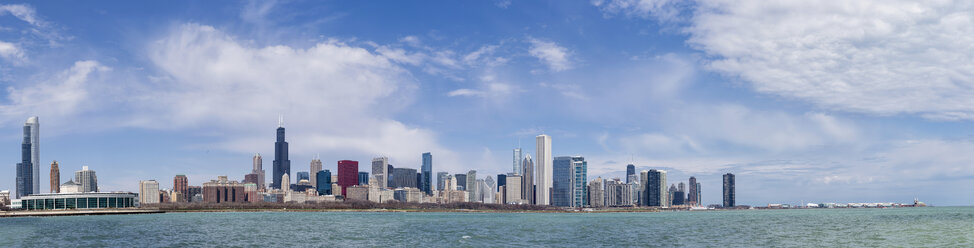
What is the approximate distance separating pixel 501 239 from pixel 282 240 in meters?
28.7

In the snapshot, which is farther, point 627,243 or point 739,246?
point 627,243

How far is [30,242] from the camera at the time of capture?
282 ft

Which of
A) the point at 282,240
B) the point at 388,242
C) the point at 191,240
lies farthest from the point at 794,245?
the point at 191,240

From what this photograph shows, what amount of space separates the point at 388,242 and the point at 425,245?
23.7ft

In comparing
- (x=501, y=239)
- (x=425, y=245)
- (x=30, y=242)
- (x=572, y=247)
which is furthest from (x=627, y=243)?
(x=30, y=242)

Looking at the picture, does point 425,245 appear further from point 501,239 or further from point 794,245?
point 794,245

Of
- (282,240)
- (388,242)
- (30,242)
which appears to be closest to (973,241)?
(388,242)

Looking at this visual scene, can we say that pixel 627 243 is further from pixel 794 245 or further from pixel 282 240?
pixel 282 240

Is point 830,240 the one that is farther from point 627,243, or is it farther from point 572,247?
point 572,247

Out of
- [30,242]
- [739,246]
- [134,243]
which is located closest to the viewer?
[739,246]

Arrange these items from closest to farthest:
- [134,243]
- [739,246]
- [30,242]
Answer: [739,246]
[134,243]
[30,242]

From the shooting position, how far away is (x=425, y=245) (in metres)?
77.9

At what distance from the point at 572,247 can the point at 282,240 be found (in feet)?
125

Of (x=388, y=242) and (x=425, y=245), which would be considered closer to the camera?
(x=425, y=245)
